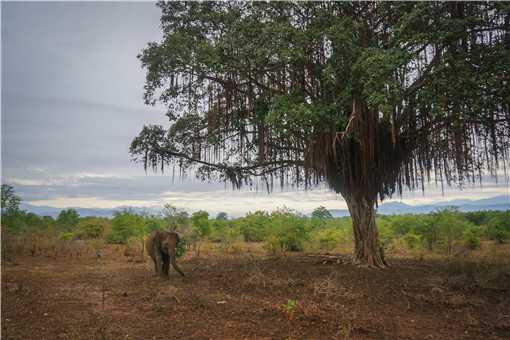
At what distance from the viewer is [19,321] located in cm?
591

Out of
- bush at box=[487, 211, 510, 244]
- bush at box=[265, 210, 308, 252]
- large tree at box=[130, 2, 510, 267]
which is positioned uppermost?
large tree at box=[130, 2, 510, 267]

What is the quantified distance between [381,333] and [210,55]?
7.22m

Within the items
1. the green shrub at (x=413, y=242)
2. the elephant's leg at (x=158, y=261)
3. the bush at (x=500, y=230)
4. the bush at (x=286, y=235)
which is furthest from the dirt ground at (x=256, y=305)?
the bush at (x=500, y=230)

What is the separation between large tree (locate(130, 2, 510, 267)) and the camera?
800 cm

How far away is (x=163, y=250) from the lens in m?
10.6

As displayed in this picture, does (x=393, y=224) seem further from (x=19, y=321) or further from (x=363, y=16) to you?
(x=19, y=321)

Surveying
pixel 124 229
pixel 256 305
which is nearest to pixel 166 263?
pixel 256 305

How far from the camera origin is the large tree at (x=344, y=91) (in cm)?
800

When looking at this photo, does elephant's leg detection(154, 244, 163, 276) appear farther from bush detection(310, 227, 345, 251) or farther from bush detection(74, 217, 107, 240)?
bush detection(74, 217, 107, 240)

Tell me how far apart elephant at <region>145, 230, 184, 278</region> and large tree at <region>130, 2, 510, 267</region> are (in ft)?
8.65

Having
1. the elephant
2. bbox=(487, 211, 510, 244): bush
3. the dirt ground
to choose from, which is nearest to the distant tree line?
bbox=(487, 211, 510, 244): bush

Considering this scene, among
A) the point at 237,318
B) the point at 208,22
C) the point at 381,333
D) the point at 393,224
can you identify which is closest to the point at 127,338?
the point at 237,318

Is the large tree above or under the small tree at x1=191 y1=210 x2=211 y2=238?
above

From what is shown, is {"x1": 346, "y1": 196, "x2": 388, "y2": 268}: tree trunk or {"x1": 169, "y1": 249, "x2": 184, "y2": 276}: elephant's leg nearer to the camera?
{"x1": 169, "y1": 249, "x2": 184, "y2": 276}: elephant's leg
